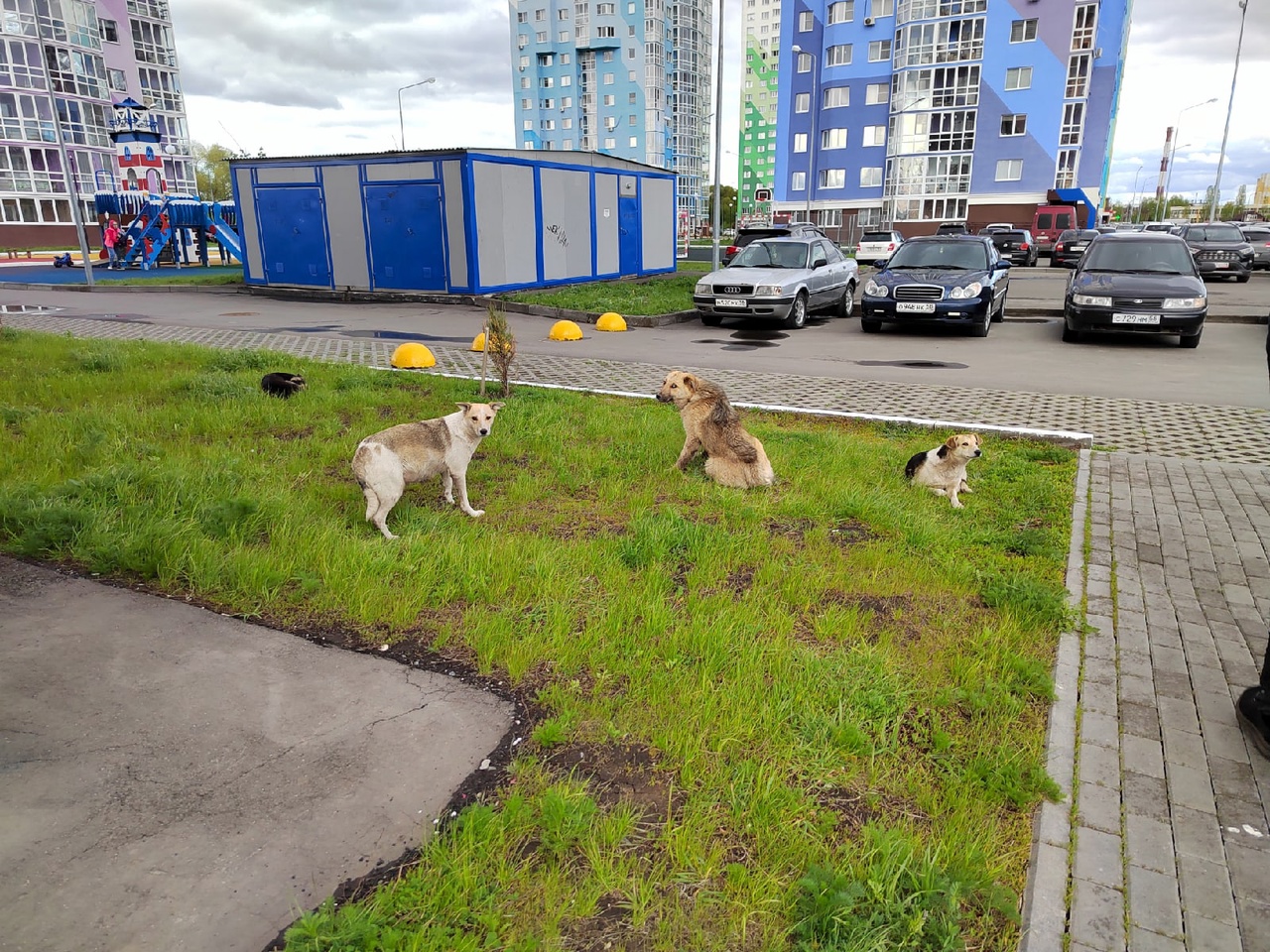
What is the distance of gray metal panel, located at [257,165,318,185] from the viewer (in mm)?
21016

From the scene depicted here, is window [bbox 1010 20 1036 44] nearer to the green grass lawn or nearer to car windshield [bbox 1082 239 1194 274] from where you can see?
car windshield [bbox 1082 239 1194 274]

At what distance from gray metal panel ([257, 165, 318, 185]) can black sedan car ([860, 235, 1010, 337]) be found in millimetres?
15158

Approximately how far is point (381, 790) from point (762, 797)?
1298 mm

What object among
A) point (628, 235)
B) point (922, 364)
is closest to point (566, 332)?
point (922, 364)

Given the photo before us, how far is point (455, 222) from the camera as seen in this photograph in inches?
765

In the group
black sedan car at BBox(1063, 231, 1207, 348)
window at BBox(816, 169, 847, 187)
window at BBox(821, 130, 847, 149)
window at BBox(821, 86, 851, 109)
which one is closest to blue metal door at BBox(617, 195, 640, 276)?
black sedan car at BBox(1063, 231, 1207, 348)

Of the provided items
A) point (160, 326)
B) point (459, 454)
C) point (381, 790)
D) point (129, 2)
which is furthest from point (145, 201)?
point (129, 2)

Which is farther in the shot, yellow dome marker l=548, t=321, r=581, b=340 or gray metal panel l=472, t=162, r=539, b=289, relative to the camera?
gray metal panel l=472, t=162, r=539, b=289

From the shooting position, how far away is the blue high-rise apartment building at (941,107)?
55.7 meters

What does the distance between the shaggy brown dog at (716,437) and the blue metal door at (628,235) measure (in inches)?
815

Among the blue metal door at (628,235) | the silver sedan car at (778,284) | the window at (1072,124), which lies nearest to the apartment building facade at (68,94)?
the blue metal door at (628,235)

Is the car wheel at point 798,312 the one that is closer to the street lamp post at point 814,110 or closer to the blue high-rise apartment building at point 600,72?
the street lamp post at point 814,110

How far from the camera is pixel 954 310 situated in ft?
46.1

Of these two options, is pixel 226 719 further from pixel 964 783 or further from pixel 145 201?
pixel 145 201
